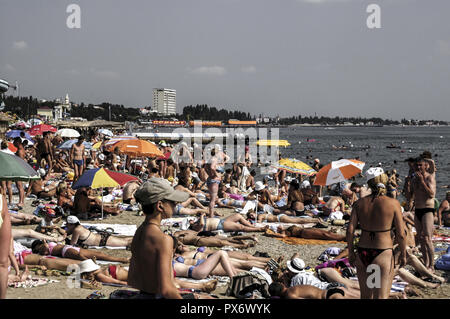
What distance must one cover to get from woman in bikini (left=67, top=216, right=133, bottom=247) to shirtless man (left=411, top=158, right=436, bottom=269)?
4.79m

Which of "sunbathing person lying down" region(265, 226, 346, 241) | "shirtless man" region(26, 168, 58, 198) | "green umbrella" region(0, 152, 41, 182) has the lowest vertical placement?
"sunbathing person lying down" region(265, 226, 346, 241)

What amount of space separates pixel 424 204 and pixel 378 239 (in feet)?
7.71

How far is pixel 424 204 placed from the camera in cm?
624

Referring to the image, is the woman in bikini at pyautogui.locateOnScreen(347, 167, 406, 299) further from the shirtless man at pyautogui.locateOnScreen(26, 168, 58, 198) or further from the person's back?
the shirtless man at pyautogui.locateOnScreen(26, 168, 58, 198)

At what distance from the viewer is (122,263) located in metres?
6.66

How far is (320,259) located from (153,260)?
201 inches

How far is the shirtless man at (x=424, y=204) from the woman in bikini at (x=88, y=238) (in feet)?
15.7

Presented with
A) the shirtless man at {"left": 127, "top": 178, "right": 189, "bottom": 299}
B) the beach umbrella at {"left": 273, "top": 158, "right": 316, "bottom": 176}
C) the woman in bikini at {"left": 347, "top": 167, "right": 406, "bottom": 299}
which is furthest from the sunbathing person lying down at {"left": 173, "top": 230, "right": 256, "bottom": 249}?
the beach umbrella at {"left": 273, "top": 158, "right": 316, "bottom": 176}

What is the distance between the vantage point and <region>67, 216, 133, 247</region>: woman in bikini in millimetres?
7129

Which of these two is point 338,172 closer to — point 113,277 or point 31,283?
point 113,277

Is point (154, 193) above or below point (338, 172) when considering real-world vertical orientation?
above

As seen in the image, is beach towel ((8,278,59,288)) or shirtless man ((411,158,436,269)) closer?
beach towel ((8,278,59,288))

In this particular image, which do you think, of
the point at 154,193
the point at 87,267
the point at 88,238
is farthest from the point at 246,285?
the point at 88,238
